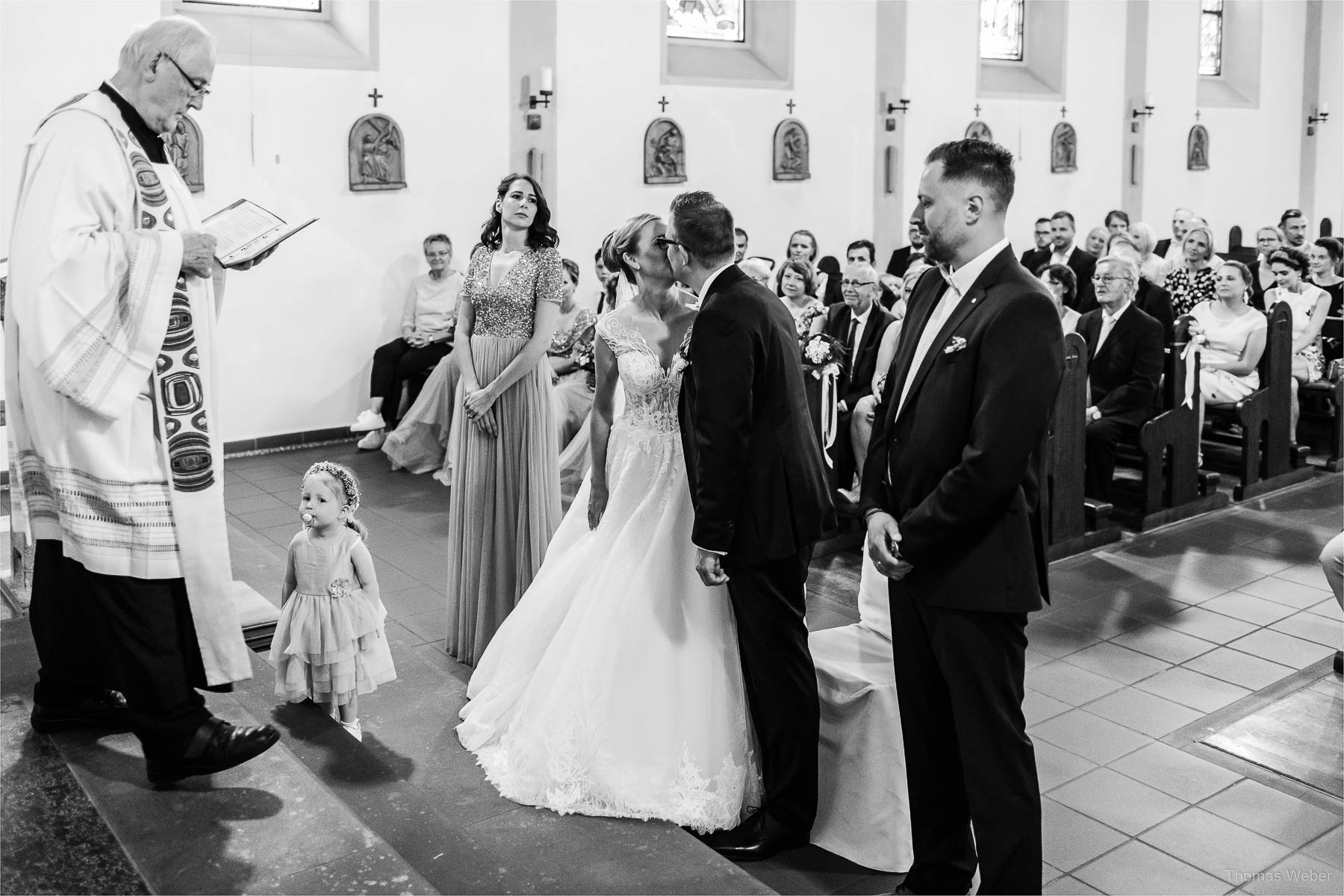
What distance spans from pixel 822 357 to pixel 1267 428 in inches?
140

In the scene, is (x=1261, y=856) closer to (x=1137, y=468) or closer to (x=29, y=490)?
(x=29, y=490)

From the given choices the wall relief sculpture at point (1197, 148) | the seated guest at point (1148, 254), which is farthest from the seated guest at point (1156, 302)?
the wall relief sculpture at point (1197, 148)

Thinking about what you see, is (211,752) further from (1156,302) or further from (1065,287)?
(1156,302)

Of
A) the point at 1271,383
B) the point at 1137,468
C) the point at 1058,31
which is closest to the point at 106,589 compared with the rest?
the point at 1137,468

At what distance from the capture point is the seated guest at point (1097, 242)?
12359 mm

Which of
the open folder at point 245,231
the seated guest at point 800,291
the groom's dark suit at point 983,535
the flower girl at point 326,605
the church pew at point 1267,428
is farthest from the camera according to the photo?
the church pew at point 1267,428

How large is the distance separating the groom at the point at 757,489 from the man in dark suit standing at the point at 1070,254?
852 cm

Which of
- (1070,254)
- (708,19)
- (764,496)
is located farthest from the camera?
(708,19)

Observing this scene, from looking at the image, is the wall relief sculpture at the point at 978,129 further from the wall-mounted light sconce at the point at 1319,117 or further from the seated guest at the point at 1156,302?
the wall-mounted light sconce at the point at 1319,117

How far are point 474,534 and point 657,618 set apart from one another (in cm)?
146

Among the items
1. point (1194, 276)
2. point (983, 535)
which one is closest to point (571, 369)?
point (1194, 276)

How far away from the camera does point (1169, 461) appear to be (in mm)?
7645

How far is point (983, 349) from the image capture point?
2893mm

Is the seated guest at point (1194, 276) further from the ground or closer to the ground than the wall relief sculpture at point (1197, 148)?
closer to the ground
